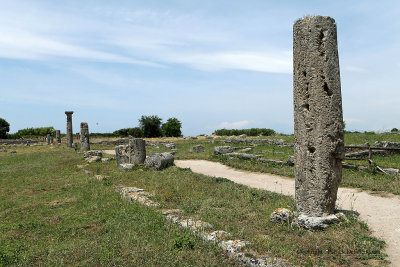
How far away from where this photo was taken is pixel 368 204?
349 inches

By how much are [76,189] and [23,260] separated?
642 centimetres

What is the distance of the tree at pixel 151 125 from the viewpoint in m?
57.4

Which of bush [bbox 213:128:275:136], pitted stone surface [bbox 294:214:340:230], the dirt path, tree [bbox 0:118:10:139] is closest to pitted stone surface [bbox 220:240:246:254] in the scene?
pitted stone surface [bbox 294:214:340:230]

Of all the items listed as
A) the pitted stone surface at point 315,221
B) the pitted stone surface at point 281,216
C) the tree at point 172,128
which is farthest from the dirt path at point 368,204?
the tree at point 172,128

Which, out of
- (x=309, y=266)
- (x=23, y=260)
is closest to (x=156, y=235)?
(x=23, y=260)

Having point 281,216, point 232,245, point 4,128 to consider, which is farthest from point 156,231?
point 4,128

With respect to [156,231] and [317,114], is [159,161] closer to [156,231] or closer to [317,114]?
[156,231]

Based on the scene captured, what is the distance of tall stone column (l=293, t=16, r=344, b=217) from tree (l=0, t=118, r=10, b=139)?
71.8 metres

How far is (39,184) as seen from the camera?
1355 cm

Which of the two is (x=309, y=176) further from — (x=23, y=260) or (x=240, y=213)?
(x=23, y=260)

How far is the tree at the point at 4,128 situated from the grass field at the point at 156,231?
63.2 m

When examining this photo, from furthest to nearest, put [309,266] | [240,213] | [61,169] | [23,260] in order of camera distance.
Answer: [61,169]
[240,213]
[23,260]
[309,266]

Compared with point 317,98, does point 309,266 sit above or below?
below

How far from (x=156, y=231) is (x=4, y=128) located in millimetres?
70536
